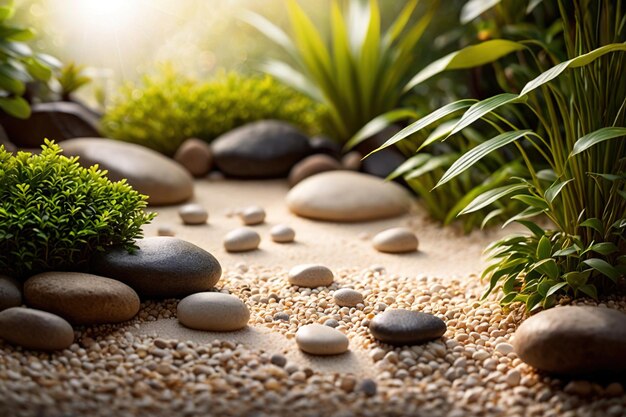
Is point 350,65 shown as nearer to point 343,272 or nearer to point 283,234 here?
point 283,234

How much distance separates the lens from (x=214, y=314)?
2535 mm

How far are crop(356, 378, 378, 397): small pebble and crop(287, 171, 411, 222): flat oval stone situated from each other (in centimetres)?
212

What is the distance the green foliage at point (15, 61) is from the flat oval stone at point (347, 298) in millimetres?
2109

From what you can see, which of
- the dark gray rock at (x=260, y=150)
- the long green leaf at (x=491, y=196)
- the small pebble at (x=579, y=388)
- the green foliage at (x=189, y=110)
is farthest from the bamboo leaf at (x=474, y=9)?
the small pebble at (x=579, y=388)

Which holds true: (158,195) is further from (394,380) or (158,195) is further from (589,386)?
(589,386)

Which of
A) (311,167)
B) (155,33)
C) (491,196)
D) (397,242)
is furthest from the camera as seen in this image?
(155,33)

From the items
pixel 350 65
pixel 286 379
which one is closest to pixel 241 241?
pixel 286 379

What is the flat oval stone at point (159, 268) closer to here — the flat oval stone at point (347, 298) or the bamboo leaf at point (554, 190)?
the flat oval stone at point (347, 298)

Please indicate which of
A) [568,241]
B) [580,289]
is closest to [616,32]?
[568,241]

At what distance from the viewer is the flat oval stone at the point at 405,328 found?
7.93 ft

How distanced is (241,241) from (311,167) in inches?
53.6

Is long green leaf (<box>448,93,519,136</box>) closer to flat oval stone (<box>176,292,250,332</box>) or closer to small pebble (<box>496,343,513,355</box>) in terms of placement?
small pebble (<box>496,343,513,355</box>)

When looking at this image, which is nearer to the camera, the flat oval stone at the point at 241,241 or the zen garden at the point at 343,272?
the zen garden at the point at 343,272

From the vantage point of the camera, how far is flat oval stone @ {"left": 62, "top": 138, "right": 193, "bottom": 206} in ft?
14.0
